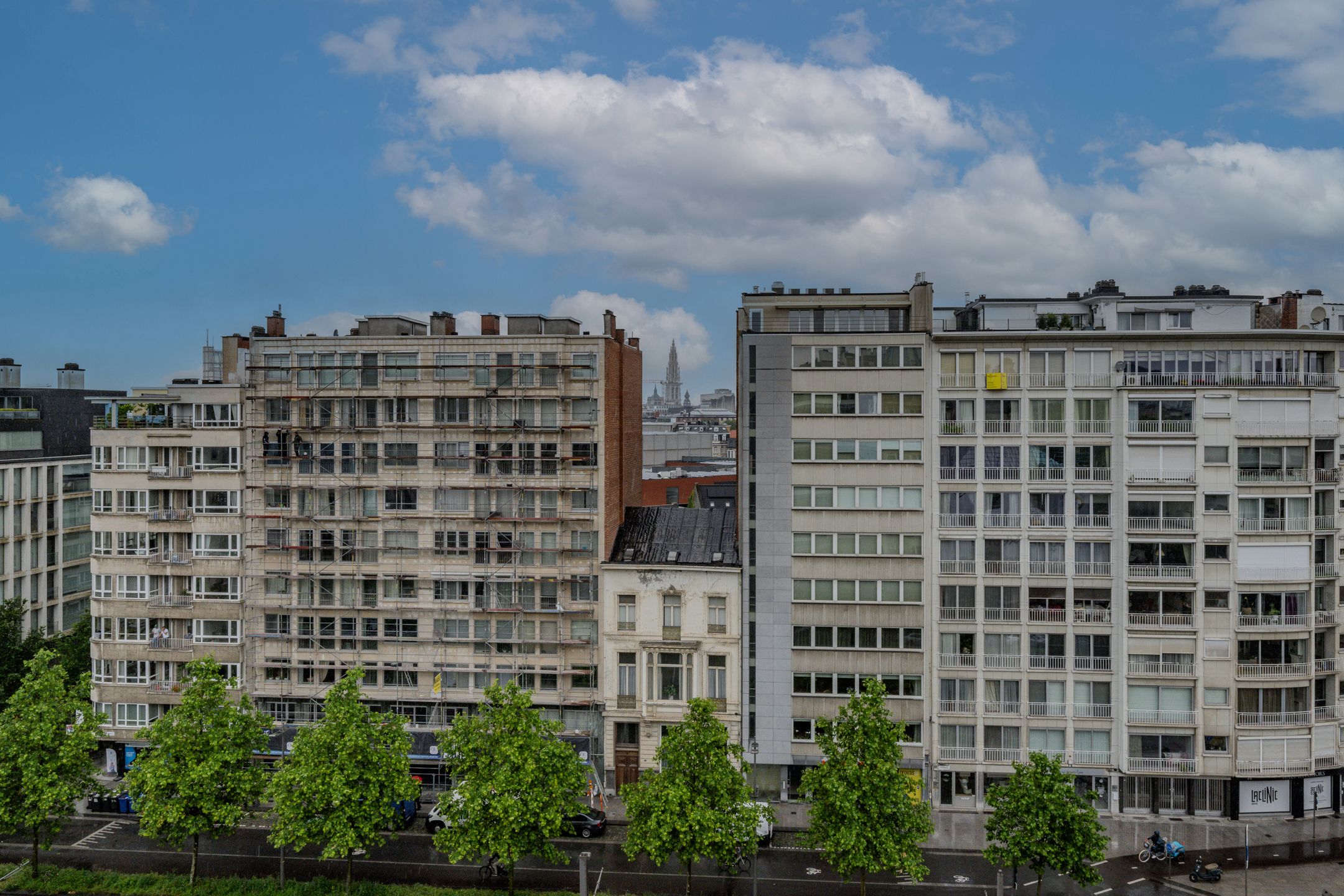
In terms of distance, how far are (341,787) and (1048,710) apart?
4028cm

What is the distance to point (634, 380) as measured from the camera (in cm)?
7169

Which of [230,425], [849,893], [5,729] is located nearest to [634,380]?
[230,425]

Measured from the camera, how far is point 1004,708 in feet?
189

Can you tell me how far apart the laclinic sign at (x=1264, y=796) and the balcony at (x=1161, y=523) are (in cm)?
1605

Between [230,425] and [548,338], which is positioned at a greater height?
[548,338]

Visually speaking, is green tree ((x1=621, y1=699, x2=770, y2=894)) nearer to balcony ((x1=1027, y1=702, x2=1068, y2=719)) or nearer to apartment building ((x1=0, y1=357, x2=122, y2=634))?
balcony ((x1=1027, y1=702, x2=1068, y2=719))

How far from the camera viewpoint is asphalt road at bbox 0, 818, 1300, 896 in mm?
49125

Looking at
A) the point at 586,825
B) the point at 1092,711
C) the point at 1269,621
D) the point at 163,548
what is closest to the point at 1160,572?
the point at 1269,621

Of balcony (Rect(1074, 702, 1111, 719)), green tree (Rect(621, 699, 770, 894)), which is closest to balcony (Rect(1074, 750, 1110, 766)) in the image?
balcony (Rect(1074, 702, 1111, 719))

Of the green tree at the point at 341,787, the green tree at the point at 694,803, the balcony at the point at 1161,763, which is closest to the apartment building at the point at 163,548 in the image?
the green tree at the point at 341,787

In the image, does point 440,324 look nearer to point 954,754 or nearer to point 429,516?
point 429,516

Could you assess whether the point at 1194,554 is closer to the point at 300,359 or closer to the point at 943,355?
the point at 943,355

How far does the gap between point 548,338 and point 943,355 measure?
2497 cm

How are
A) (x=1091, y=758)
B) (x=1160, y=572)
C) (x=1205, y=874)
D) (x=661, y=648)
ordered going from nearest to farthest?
(x=1205, y=874), (x=1160, y=572), (x=1091, y=758), (x=661, y=648)
